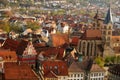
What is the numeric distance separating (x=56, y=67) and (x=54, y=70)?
1.85ft

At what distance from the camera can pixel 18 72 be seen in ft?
180

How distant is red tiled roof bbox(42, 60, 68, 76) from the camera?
59.9 m

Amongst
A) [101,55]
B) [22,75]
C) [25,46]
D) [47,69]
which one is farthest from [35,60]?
[101,55]

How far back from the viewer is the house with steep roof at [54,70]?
194 ft

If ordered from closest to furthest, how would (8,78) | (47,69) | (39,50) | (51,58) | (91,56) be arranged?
(8,78)
(47,69)
(51,58)
(39,50)
(91,56)

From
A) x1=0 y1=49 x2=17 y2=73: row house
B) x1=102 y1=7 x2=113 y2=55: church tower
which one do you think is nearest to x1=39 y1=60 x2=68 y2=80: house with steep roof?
x1=0 y1=49 x2=17 y2=73: row house

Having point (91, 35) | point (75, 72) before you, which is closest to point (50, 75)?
point (75, 72)

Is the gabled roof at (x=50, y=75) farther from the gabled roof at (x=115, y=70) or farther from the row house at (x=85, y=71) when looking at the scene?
the gabled roof at (x=115, y=70)

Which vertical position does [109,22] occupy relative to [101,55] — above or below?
above

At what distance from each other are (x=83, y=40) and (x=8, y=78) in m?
28.4

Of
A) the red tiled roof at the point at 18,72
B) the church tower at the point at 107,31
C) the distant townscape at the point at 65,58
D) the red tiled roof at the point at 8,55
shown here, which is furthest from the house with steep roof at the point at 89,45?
the red tiled roof at the point at 18,72

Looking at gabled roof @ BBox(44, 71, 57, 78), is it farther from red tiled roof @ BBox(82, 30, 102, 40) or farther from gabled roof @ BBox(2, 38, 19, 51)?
red tiled roof @ BBox(82, 30, 102, 40)

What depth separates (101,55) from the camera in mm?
80062

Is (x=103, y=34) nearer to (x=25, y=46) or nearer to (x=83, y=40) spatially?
(x=83, y=40)
